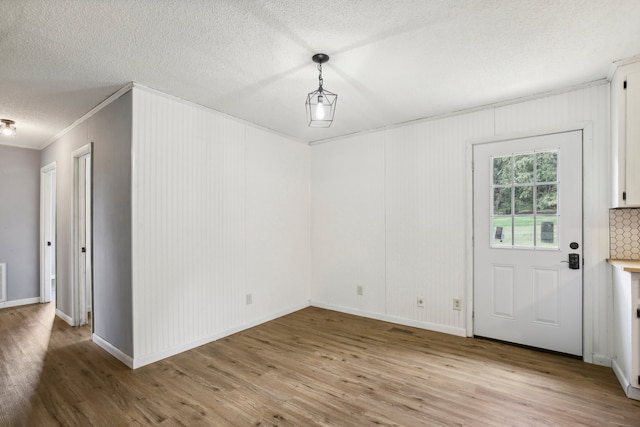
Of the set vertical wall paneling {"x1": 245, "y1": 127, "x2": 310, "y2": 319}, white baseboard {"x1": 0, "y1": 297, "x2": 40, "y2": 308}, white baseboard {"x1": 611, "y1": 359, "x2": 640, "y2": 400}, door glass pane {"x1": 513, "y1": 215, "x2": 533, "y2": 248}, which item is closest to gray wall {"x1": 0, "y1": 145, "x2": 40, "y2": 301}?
white baseboard {"x1": 0, "y1": 297, "x2": 40, "y2": 308}

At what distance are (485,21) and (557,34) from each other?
22.1 inches

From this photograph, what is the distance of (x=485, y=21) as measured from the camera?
1928 millimetres

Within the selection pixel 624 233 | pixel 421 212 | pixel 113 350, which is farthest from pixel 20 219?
pixel 624 233

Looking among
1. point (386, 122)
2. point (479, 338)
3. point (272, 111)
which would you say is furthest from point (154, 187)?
point (479, 338)

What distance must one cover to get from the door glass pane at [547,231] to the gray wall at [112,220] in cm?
392

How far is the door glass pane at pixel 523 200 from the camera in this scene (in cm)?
313

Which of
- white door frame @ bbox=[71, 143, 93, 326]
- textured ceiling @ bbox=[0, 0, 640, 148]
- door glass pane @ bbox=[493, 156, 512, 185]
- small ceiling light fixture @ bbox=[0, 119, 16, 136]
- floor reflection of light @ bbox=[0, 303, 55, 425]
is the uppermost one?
textured ceiling @ bbox=[0, 0, 640, 148]

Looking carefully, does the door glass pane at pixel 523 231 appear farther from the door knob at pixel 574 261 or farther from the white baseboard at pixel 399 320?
the white baseboard at pixel 399 320

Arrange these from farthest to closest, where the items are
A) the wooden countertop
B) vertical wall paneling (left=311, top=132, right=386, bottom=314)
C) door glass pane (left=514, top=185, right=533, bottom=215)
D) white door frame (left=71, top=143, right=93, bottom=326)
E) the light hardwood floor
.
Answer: vertical wall paneling (left=311, top=132, right=386, bottom=314) < white door frame (left=71, top=143, right=93, bottom=326) < door glass pane (left=514, top=185, right=533, bottom=215) < the wooden countertop < the light hardwood floor

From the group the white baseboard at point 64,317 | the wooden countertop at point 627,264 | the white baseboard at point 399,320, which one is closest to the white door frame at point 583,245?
the white baseboard at point 399,320

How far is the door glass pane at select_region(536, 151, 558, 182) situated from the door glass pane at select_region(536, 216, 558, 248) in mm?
390

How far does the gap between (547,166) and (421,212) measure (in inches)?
52.1

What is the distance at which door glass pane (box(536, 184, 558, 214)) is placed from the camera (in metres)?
3.01

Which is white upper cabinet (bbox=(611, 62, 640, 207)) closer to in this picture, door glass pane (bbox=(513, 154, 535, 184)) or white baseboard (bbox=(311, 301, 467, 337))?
door glass pane (bbox=(513, 154, 535, 184))
